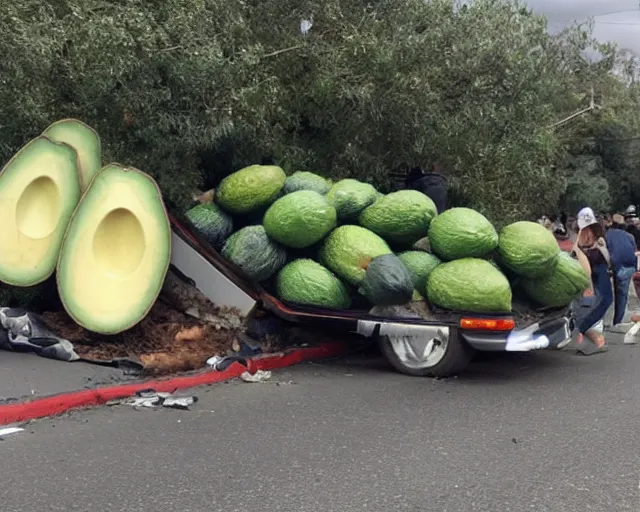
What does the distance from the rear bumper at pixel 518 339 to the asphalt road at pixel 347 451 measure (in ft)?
1.26

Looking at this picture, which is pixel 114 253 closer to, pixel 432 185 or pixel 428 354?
pixel 428 354

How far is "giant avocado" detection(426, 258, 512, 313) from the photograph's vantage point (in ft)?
22.0

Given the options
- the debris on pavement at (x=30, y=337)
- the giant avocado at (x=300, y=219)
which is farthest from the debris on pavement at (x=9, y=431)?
the giant avocado at (x=300, y=219)

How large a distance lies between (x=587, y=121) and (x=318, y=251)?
24984mm

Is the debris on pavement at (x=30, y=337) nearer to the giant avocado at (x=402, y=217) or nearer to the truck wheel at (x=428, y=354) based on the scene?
the truck wheel at (x=428, y=354)

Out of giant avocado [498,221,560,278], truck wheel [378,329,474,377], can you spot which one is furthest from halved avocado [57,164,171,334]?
giant avocado [498,221,560,278]

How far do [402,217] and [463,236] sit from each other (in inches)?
26.4

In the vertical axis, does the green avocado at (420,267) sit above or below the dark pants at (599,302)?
above

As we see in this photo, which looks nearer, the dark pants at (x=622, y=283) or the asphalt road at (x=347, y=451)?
the asphalt road at (x=347, y=451)

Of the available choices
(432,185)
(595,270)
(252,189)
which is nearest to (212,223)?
(252,189)

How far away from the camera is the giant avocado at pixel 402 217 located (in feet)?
24.1

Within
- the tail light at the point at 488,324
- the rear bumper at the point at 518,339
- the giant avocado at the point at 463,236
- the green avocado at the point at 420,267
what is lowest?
the rear bumper at the point at 518,339

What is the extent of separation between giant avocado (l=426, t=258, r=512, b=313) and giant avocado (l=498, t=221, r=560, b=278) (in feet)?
0.88

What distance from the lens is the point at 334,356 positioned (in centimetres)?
847
